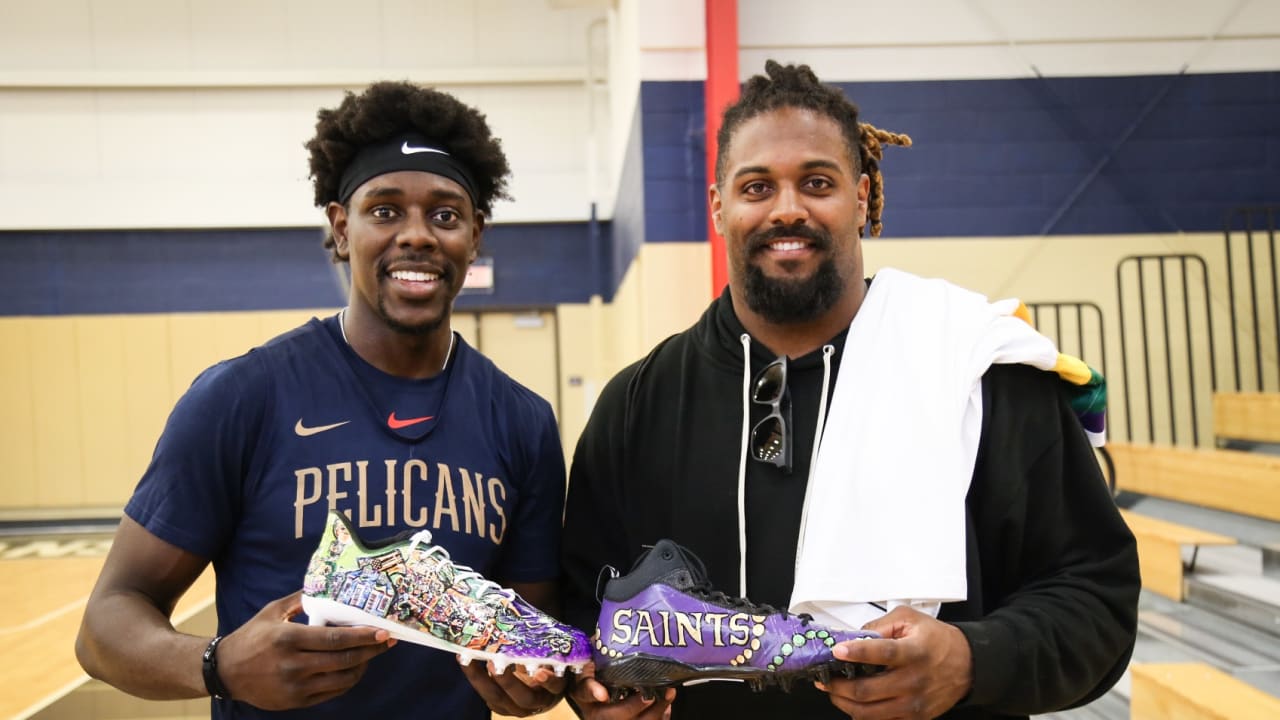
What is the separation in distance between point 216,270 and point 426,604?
28.8ft

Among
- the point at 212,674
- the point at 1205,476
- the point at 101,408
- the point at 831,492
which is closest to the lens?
the point at 212,674

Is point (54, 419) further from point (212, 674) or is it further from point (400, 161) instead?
point (212, 674)

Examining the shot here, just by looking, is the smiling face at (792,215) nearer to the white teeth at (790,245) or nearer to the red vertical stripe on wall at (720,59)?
the white teeth at (790,245)

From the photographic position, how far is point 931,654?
3.68ft

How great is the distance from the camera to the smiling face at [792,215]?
56.4 inches

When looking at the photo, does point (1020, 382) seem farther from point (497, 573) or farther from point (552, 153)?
point (552, 153)

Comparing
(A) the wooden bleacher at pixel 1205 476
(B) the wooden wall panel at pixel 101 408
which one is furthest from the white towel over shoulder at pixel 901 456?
(B) the wooden wall panel at pixel 101 408

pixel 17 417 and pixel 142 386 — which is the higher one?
pixel 142 386

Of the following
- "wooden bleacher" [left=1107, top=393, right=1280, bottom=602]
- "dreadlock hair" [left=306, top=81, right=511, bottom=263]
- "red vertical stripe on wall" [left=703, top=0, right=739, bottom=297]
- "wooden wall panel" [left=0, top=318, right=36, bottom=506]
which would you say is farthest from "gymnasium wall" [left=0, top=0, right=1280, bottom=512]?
"dreadlock hair" [left=306, top=81, right=511, bottom=263]

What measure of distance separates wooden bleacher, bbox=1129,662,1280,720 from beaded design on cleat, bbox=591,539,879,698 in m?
1.85

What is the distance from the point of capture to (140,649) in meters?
1.23

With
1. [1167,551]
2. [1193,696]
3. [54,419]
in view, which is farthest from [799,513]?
[54,419]

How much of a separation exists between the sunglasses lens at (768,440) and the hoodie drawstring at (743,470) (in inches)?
0.6

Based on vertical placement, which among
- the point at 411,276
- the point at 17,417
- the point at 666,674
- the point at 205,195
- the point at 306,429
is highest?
the point at 205,195
